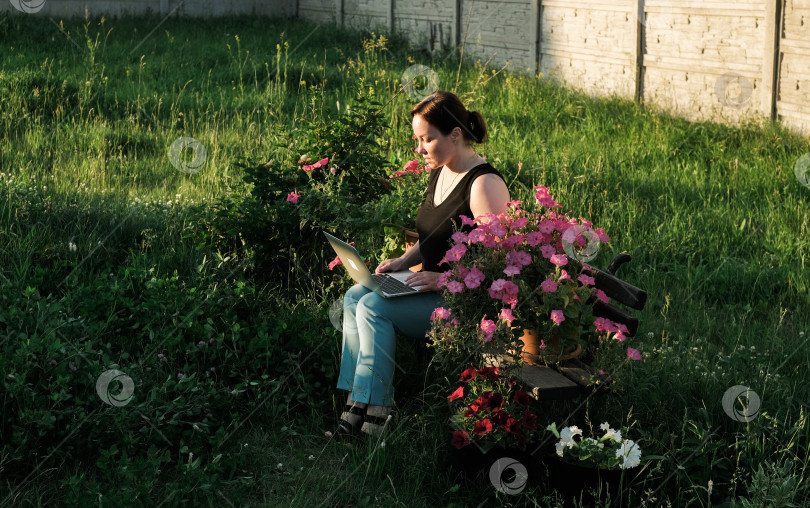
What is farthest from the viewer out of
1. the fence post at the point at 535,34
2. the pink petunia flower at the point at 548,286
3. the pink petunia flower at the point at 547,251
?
the fence post at the point at 535,34

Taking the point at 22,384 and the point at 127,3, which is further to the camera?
the point at 127,3

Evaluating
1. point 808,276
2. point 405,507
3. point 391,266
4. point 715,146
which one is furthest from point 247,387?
point 715,146

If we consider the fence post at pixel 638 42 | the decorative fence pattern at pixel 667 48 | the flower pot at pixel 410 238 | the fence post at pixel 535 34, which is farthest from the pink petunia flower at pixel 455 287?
the fence post at pixel 535 34

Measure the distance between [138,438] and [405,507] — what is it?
3.51 feet

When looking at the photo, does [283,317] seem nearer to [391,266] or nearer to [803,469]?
[391,266]

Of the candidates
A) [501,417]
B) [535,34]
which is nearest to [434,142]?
[501,417]

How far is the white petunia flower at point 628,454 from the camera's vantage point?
3096 mm

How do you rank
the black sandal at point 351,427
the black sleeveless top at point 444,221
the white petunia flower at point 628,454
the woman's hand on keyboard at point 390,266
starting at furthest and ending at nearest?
the woman's hand on keyboard at point 390,266 < the black sleeveless top at point 444,221 < the black sandal at point 351,427 < the white petunia flower at point 628,454

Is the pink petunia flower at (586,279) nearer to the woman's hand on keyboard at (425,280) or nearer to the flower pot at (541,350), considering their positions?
the flower pot at (541,350)

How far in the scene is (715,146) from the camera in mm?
7613

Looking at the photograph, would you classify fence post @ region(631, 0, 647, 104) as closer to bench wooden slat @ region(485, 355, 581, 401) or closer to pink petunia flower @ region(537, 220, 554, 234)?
pink petunia flower @ region(537, 220, 554, 234)

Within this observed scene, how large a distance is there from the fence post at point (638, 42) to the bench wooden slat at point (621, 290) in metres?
6.53

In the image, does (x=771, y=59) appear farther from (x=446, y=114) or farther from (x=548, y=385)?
(x=548, y=385)

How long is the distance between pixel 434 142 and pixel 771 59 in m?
5.32
